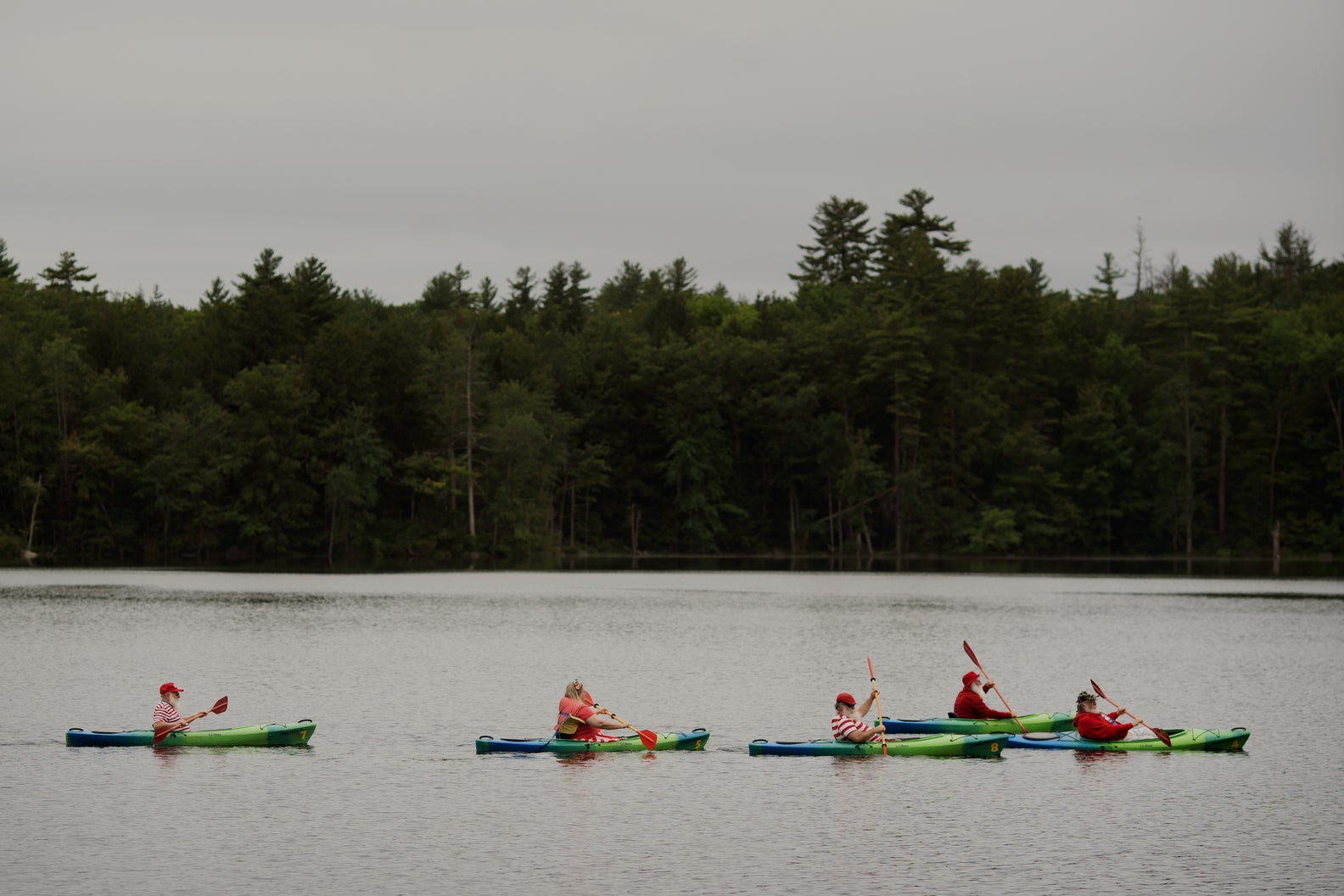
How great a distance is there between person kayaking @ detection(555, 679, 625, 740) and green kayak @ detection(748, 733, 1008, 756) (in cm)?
259

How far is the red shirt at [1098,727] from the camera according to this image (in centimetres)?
2755

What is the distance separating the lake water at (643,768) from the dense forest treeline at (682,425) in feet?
148

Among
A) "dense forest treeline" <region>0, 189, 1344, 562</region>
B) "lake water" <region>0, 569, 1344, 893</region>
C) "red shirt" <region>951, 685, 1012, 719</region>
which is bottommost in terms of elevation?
"lake water" <region>0, 569, 1344, 893</region>

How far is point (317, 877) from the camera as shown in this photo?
734 inches

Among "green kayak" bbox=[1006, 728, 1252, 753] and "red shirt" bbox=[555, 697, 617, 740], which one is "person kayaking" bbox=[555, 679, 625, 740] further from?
"green kayak" bbox=[1006, 728, 1252, 753]

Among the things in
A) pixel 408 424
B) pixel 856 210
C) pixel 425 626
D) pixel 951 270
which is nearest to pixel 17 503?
pixel 408 424

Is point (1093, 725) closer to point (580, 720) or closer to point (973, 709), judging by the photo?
point (973, 709)

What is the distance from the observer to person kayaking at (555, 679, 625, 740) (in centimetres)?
2694

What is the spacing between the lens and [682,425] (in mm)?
117000

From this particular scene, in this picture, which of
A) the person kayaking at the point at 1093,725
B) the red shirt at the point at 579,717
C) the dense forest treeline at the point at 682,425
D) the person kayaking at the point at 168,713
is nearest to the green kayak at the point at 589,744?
the red shirt at the point at 579,717

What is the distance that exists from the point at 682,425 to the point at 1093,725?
295 feet

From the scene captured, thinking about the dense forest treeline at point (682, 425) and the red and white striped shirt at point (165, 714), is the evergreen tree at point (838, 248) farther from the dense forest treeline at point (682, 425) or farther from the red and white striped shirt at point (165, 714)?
the red and white striped shirt at point (165, 714)

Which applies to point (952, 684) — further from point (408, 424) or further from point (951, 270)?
point (951, 270)

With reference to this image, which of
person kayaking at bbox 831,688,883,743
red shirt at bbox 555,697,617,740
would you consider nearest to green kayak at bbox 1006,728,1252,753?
person kayaking at bbox 831,688,883,743
